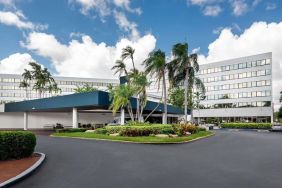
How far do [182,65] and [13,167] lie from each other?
30.5 metres

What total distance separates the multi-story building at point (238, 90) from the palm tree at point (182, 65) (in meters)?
45.0

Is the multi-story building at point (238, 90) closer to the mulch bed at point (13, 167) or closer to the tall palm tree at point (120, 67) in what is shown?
the tall palm tree at point (120, 67)

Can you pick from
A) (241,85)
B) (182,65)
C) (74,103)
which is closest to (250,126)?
(241,85)

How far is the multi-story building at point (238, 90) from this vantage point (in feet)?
248

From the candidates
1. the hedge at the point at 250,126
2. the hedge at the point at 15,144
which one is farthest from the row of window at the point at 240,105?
the hedge at the point at 15,144

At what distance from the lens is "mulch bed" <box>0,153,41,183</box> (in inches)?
363

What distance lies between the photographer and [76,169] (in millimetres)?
10773

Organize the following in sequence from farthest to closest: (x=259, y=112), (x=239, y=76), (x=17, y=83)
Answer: (x=17, y=83) → (x=239, y=76) → (x=259, y=112)

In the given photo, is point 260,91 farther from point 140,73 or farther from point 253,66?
point 140,73

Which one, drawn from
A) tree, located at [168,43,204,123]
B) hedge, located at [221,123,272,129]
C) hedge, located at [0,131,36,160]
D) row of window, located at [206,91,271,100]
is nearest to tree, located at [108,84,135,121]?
tree, located at [168,43,204,123]

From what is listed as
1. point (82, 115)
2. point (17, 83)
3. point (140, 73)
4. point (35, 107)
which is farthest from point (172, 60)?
point (17, 83)

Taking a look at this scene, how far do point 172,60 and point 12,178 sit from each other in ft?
103

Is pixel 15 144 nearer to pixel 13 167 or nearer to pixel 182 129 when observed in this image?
pixel 13 167

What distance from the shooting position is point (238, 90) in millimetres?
81625
